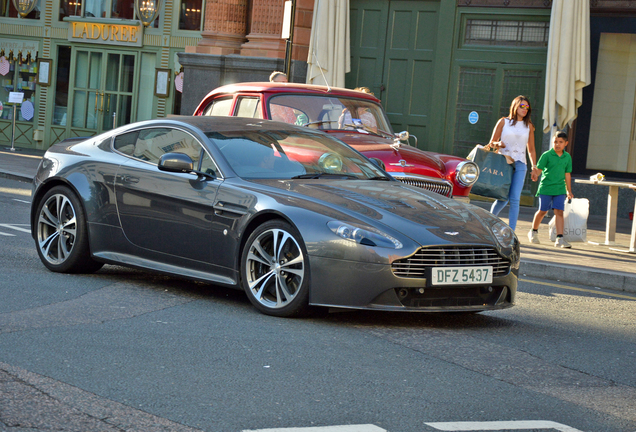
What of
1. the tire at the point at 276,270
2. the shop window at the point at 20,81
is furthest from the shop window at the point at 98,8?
the tire at the point at 276,270

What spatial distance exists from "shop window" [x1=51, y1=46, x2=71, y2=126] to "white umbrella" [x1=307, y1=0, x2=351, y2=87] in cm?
1156

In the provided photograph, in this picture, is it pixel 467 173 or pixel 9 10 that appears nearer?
pixel 467 173

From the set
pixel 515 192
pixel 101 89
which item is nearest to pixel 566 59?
pixel 515 192

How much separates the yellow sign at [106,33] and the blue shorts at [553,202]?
17.3 metres

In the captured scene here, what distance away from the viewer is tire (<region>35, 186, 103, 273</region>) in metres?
7.50

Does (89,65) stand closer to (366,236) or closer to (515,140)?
(515,140)

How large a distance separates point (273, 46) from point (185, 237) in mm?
14640

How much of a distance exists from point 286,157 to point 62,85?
2243 centimetres

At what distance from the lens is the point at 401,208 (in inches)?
250

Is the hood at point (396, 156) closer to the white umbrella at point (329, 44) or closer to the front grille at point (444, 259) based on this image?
the front grille at point (444, 259)

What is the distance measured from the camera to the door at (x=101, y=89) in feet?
89.6

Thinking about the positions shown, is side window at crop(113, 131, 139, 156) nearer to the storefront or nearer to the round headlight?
the round headlight

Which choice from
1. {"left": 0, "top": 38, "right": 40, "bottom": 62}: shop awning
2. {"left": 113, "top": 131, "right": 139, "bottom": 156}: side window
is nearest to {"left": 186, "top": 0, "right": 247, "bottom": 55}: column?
{"left": 0, "top": 38, "right": 40, "bottom": 62}: shop awning

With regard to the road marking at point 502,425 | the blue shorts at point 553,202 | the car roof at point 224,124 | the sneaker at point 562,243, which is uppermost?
the car roof at point 224,124
